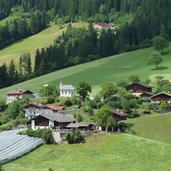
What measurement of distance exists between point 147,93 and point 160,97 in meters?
5.28

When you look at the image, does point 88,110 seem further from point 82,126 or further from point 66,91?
Answer: point 66,91

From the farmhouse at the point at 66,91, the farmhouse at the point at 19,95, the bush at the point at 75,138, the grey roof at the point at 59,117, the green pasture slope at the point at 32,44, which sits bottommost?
the green pasture slope at the point at 32,44

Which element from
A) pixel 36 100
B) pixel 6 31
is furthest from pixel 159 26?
pixel 36 100

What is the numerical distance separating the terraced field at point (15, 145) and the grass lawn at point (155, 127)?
42.2 ft

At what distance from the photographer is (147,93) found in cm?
9612

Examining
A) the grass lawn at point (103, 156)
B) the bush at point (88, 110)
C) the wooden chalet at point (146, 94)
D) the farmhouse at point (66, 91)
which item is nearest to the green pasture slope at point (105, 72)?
the farmhouse at point (66, 91)

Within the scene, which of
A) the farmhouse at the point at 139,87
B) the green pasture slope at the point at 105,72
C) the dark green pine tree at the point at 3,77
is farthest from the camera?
the dark green pine tree at the point at 3,77

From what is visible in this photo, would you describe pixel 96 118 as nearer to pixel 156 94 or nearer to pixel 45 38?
pixel 156 94

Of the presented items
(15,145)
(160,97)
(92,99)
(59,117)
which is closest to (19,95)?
(92,99)

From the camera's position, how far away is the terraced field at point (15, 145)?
207 ft

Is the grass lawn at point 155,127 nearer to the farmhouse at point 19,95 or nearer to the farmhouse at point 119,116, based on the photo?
the farmhouse at point 119,116

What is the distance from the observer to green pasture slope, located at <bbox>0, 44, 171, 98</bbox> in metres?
117

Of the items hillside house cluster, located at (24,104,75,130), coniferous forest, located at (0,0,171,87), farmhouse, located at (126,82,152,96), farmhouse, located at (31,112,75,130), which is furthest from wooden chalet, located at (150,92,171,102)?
coniferous forest, located at (0,0,171,87)

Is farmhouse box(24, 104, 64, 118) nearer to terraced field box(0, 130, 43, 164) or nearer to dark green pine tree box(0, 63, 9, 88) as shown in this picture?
terraced field box(0, 130, 43, 164)
